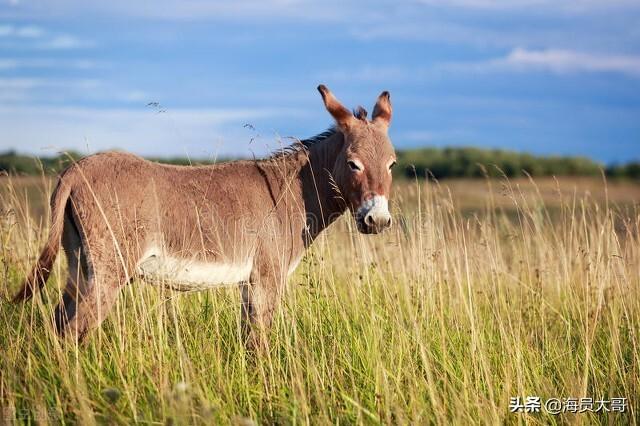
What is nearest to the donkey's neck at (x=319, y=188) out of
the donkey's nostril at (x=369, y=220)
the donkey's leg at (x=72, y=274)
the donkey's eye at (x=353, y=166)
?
the donkey's eye at (x=353, y=166)

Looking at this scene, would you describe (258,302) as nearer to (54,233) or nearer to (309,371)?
(309,371)

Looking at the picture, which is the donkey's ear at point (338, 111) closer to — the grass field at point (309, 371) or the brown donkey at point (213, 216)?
the brown donkey at point (213, 216)

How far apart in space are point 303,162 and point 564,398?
343 cm

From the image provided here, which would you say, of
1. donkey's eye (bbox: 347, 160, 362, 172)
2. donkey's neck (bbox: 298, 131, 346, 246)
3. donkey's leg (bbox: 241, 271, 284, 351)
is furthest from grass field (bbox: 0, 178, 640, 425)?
donkey's eye (bbox: 347, 160, 362, 172)

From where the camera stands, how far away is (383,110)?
24.0ft

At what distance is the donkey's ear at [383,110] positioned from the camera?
7.21 meters

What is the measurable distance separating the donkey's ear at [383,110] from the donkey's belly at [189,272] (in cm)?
211

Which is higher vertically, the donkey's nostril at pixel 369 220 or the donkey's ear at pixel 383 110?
the donkey's ear at pixel 383 110

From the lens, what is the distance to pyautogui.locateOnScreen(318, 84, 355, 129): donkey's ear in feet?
22.6

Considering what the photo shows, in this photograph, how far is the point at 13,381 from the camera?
498 centimetres

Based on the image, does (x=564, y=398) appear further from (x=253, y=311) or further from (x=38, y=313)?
(x=38, y=313)

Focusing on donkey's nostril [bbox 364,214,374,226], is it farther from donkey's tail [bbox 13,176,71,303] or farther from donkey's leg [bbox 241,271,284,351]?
donkey's tail [bbox 13,176,71,303]

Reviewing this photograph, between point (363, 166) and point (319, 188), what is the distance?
2.87ft

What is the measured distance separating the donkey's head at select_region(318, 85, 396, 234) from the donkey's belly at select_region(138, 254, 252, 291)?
1.18 metres
